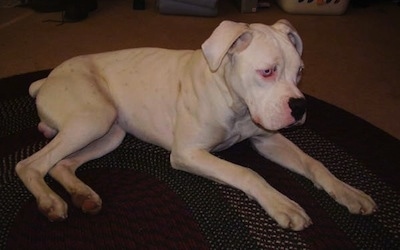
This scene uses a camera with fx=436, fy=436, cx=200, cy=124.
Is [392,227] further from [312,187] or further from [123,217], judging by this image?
[123,217]

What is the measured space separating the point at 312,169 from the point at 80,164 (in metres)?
1.02

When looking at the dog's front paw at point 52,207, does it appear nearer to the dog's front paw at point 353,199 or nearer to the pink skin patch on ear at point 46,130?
the pink skin patch on ear at point 46,130

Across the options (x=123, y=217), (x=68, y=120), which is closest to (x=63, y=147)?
(x=68, y=120)

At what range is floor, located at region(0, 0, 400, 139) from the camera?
10.4 feet

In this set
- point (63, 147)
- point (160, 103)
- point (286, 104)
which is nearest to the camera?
point (286, 104)

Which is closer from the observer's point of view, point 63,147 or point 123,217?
point 123,217

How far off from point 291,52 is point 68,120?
38.6 inches

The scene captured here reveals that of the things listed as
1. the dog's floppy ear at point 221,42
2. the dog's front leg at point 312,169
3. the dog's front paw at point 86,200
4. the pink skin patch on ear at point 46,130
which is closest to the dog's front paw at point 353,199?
the dog's front leg at point 312,169

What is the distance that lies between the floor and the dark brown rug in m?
0.84

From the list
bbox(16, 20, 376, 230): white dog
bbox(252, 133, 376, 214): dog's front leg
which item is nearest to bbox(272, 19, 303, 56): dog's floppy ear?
bbox(16, 20, 376, 230): white dog

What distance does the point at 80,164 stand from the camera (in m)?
1.94

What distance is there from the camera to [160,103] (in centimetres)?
202

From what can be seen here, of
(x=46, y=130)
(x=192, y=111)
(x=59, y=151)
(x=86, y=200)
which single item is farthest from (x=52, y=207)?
(x=192, y=111)

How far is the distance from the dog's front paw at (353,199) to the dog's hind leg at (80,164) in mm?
959
